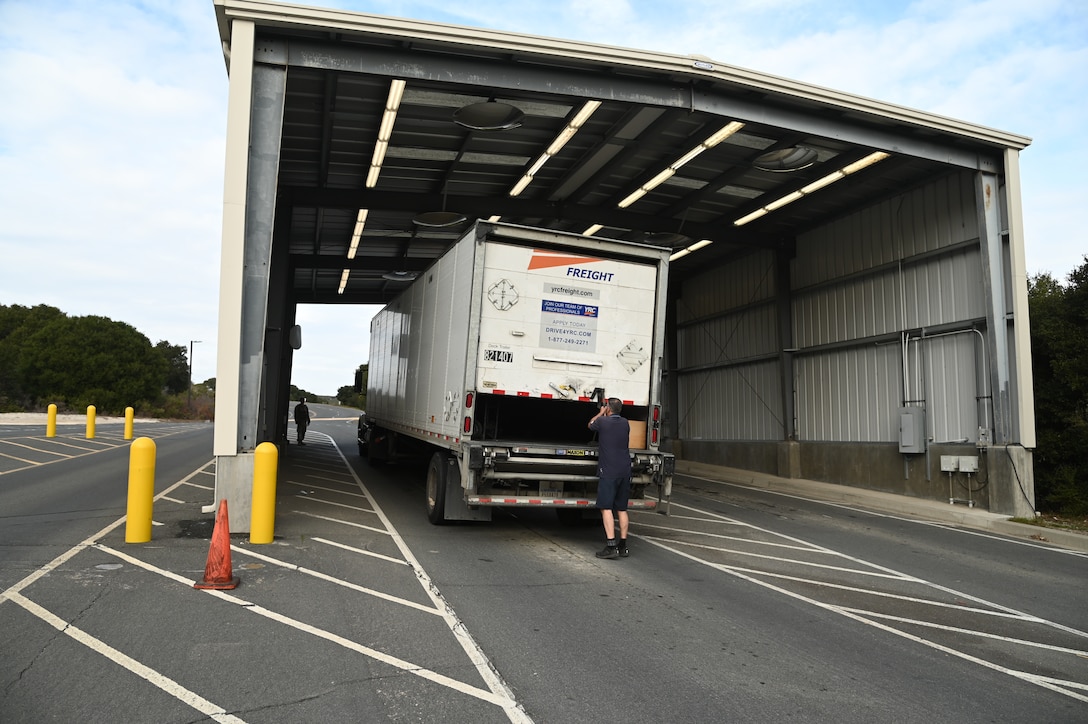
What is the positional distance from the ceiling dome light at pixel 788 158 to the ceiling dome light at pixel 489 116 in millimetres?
4982

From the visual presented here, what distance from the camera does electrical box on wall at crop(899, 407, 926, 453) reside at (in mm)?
16016

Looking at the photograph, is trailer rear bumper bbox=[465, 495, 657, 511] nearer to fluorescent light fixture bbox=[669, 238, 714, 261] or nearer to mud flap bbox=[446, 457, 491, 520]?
mud flap bbox=[446, 457, 491, 520]

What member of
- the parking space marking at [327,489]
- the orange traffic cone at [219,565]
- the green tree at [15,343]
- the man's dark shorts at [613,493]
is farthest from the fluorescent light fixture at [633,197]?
the green tree at [15,343]

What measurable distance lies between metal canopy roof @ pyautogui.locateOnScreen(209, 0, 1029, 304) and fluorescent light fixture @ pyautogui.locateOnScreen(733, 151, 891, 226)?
0.21m

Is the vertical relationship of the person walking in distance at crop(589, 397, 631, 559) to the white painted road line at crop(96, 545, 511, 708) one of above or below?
Result: above

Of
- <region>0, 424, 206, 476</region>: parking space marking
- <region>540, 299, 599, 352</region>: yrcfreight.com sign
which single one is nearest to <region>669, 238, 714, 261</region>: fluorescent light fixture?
<region>540, 299, 599, 352</region>: yrcfreight.com sign

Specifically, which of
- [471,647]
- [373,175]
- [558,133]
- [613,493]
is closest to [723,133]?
[558,133]

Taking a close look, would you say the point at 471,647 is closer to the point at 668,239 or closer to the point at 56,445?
the point at 668,239

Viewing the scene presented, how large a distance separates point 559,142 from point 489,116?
10.5 ft

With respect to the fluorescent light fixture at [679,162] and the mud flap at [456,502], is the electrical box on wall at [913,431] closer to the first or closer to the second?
the fluorescent light fixture at [679,162]

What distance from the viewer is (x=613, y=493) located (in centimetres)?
872

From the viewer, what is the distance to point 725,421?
24.3 m

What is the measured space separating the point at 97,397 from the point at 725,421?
4431cm

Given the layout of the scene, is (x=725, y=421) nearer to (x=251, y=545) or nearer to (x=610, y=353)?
(x=610, y=353)
